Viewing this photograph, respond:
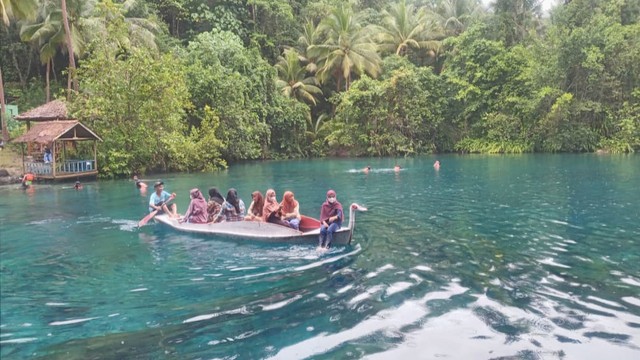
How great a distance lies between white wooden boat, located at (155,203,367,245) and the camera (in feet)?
39.1

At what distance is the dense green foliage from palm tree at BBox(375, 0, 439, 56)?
0.16 metres

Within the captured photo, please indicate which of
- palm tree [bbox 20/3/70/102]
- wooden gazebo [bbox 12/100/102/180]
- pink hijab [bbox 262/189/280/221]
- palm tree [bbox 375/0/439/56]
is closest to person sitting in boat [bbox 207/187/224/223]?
A: pink hijab [bbox 262/189/280/221]

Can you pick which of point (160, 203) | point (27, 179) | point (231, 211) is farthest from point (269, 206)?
point (27, 179)

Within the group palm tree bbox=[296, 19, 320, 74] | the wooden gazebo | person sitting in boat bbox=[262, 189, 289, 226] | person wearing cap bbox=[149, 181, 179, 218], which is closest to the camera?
person sitting in boat bbox=[262, 189, 289, 226]

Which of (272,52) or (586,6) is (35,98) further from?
(586,6)

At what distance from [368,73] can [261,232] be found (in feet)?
142

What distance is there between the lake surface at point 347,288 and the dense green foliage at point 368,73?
75.0 feet

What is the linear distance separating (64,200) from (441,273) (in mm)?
18368

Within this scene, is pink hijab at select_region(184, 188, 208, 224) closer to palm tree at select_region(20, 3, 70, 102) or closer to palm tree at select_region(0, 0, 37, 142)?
palm tree at select_region(0, 0, 37, 142)

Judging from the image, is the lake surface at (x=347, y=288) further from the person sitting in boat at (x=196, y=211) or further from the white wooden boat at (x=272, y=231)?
the person sitting in boat at (x=196, y=211)

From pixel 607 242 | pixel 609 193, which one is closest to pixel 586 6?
pixel 609 193

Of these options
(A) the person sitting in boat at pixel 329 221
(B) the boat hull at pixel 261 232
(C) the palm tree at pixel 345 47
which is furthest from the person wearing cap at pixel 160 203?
(C) the palm tree at pixel 345 47

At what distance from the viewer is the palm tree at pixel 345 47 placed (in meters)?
49.9

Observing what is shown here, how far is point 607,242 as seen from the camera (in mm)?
11805
